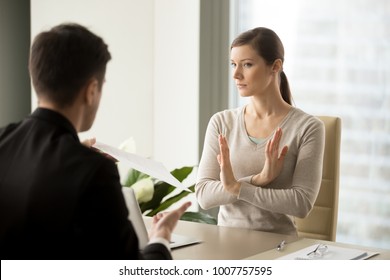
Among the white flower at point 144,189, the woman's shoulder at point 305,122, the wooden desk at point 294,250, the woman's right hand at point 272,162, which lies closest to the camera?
the wooden desk at point 294,250

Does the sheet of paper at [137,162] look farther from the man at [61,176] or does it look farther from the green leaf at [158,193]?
the green leaf at [158,193]

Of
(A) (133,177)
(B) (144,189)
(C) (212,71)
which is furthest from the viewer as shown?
(C) (212,71)

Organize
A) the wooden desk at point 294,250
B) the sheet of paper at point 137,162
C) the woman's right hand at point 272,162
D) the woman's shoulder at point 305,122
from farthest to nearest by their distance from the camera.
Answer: the woman's shoulder at point 305,122, the woman's right hand at point 272,162, the wooden desk at point 294,250, the sheet of paper at point 137,162

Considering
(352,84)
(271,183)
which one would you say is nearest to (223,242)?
(271,183)

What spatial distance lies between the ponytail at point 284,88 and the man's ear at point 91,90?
1.43 metres

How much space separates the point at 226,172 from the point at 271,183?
0.64ft

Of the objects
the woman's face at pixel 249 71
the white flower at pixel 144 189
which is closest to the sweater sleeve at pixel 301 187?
the woman's face at pixel 249 71

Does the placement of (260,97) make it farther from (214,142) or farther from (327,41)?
(327,41)

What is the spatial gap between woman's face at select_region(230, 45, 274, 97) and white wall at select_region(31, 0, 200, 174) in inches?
54.4

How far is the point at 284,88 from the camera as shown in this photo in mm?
2801

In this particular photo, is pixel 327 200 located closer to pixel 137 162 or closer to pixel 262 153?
pixel 262 153

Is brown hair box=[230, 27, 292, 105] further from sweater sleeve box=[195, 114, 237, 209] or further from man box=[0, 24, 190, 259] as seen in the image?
man box=[0, 24, 190, 259]

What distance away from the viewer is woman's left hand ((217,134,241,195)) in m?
2.50

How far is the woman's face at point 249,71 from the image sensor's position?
8.70 feet
